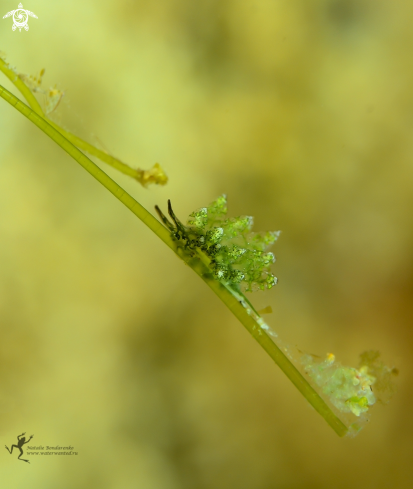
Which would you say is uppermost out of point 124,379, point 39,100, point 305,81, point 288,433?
point 39,100

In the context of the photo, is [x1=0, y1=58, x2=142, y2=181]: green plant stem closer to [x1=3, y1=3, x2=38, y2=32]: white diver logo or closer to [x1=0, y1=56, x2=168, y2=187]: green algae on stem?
[x1=0, y1=56, x2=168, y2=187]: green algae on stem

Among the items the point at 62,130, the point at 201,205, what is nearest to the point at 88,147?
the point at 62,130

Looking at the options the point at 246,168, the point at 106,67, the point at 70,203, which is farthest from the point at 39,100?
the point at 246,168

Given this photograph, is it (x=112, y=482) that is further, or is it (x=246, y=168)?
(x=246, y=168)

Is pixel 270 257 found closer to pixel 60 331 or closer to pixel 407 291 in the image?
pixel 407 291

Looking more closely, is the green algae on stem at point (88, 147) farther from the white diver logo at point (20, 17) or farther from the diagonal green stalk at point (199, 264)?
the white diver logo at point (20, 17)

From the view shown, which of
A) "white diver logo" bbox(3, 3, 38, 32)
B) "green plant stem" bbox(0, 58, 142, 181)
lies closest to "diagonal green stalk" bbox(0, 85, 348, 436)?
"green plant stem" bbox(0, 58, 142, 181)

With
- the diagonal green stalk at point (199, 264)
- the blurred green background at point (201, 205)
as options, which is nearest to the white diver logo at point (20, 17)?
the blurred green background at point (201, 205)
